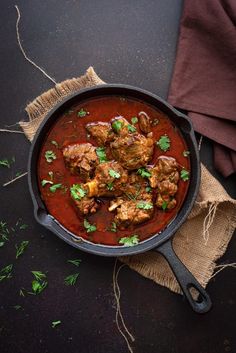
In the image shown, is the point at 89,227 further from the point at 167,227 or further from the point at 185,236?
the point at 185,236

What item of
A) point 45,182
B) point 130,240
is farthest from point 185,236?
point 45,182

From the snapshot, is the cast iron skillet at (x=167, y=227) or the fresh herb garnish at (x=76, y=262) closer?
the cast iron skillet at (x=167, y=227)

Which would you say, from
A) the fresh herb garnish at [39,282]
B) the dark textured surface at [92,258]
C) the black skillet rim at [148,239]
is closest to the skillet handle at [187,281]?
the black skillet rim at [148,239]

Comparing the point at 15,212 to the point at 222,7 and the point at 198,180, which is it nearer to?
the point at 198,180

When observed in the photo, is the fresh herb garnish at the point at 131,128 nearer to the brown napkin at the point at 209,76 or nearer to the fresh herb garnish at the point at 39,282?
the brown napkin at the point at 209,76

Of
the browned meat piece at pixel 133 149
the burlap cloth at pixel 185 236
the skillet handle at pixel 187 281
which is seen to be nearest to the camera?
the skillet handle at pixel 187 281

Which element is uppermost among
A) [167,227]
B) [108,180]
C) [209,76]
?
[209,76]
